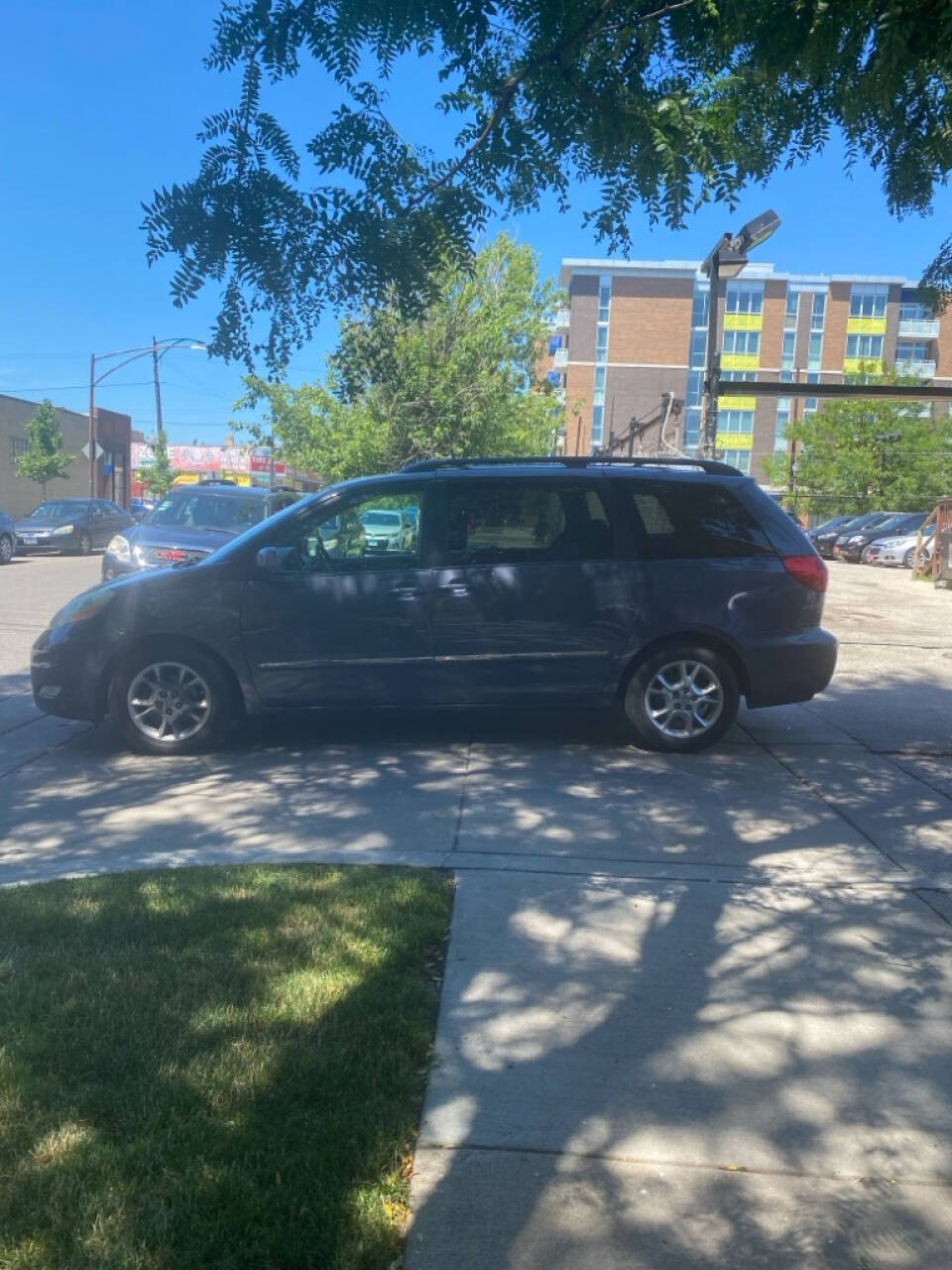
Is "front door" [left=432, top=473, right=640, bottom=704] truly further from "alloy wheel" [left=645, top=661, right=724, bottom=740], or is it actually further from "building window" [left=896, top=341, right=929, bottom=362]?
"building window" [left=896, top=341, right=929, bottom=362]

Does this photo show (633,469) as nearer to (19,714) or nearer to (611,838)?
(611,838)

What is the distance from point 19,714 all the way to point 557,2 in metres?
6.20

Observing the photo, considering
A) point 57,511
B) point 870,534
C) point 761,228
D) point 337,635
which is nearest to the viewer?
point 337,635

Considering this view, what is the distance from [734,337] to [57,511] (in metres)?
58.8

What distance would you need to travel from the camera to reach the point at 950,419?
158 feet

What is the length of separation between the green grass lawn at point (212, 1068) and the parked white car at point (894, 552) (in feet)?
93.8

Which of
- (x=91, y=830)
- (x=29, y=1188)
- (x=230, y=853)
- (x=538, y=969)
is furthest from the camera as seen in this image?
(x=91, y=830)

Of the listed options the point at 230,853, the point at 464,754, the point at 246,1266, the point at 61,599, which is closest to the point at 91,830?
the point at 230,853

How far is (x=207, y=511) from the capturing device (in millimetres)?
14875

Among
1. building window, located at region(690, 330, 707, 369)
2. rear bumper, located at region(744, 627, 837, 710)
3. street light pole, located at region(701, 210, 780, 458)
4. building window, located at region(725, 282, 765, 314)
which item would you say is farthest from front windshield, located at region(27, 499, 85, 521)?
building window, located at region(725, 282, 765, 314)

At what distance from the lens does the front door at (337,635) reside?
6.89 metres

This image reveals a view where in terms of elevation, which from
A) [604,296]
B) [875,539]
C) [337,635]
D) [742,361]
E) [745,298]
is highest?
[745,298]

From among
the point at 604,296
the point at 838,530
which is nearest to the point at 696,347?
the point at 604,296

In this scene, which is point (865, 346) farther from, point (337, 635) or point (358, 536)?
point (337, 635)
